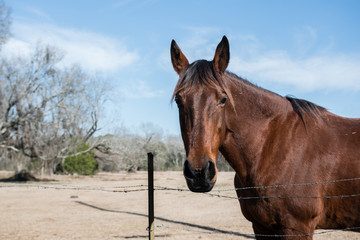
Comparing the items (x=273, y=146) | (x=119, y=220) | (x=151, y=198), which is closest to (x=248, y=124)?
(x=273, y=146)

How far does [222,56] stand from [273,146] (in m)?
1.00

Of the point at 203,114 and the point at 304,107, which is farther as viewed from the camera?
the point at 304,107

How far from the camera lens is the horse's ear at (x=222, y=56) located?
9.16ft

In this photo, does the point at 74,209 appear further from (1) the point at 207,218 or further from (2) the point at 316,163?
(2) the point at 316,163

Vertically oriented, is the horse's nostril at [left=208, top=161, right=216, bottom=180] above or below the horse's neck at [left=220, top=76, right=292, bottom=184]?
below

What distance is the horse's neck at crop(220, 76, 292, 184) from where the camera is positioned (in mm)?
2877

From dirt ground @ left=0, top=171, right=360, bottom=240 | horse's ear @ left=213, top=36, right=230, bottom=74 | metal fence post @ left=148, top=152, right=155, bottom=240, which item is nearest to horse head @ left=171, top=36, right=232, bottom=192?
horse's ear @ left=213, top=36, right=230, bottom=74

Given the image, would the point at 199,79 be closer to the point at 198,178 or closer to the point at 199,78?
the point at 199,78

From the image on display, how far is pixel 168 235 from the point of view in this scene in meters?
7.35

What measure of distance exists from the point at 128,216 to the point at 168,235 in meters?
3.30

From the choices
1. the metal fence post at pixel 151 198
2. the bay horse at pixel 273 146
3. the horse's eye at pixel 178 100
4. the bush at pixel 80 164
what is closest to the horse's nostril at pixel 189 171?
the bay horse at pixel 273 146

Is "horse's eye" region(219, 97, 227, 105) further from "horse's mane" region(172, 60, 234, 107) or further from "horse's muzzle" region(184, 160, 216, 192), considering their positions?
"horse's muzzle" region(184, 160, 216, 192)

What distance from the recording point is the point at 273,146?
2.89 m

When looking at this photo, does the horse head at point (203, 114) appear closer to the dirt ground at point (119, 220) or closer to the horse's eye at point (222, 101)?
the horse's eye at point (222, 101)
